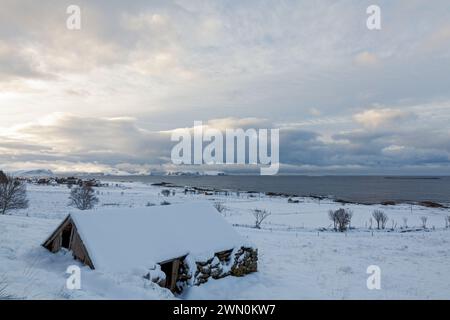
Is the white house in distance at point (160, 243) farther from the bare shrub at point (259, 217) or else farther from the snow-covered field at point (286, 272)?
the bare shrub at point (259, 217)

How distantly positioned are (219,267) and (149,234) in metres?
4.31

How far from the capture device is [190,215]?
17062 mm

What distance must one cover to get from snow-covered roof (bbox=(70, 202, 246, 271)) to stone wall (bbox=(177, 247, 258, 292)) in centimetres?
43

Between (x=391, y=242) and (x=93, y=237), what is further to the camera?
(x=391, y=242)

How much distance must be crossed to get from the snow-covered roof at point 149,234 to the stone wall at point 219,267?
430 mm

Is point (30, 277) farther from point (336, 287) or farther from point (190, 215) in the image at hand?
point (336, 287)

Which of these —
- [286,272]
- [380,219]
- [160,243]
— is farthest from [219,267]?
[380,219]

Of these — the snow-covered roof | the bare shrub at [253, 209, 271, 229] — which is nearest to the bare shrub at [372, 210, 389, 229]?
the bare shrub at [253, 209, 271, 229]

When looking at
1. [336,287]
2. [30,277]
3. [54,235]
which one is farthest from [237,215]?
[30,277]

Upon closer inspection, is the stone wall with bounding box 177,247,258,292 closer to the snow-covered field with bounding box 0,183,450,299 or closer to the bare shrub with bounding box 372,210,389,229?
the snow-covered field with bounding box 0,183,450,299

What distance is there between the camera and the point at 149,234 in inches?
555

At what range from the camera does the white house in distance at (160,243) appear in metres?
12.3

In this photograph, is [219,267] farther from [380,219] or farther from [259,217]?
[380,219]
